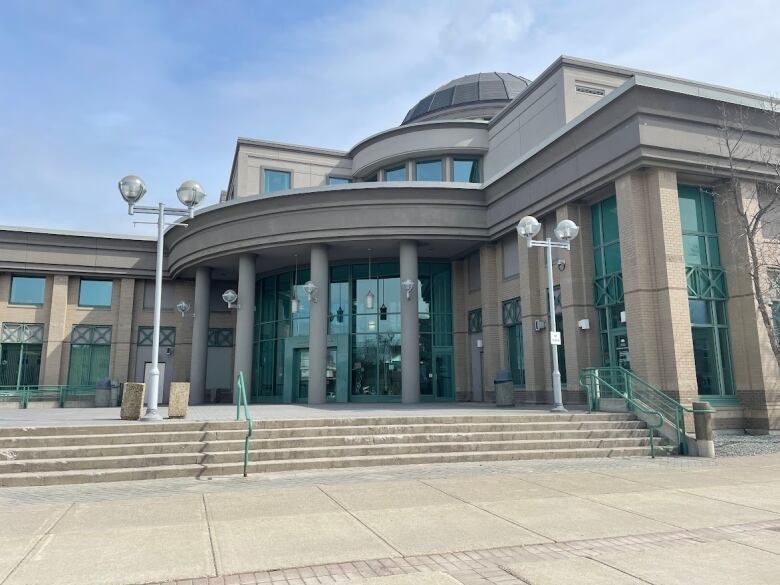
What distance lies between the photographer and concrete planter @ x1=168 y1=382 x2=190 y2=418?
14.2 m

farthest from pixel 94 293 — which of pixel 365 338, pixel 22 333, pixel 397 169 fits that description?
pixel 397 169

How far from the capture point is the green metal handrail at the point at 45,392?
2670 centimetres

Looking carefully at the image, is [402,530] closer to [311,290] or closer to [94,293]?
[311,290]

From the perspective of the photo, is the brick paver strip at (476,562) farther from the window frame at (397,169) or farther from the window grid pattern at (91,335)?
the window grid pattern at (91,335)

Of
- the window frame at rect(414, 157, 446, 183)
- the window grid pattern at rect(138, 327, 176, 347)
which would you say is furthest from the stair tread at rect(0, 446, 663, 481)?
the window grid pattern at rect(138, 327, 176, 347)

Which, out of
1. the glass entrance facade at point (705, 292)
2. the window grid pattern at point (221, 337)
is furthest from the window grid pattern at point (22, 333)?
the glass entrance facade at point (705, 292)

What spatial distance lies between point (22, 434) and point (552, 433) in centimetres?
1048

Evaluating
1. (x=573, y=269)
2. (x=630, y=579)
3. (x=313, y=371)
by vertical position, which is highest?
(x=573, y=269)

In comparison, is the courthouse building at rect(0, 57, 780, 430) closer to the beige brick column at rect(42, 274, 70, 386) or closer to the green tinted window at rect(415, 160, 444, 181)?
the beige brick column at rect(42, 274, 70, 386)

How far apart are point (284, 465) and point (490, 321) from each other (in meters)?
13.9

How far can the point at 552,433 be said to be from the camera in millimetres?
12992

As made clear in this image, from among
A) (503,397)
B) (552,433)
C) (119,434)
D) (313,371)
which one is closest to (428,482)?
(552,433)

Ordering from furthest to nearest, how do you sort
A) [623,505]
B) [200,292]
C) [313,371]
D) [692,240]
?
1. [200,292]
2. [313,371]
3. [692,240]
4. [623,505]

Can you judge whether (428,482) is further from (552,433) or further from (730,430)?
(730,430)
